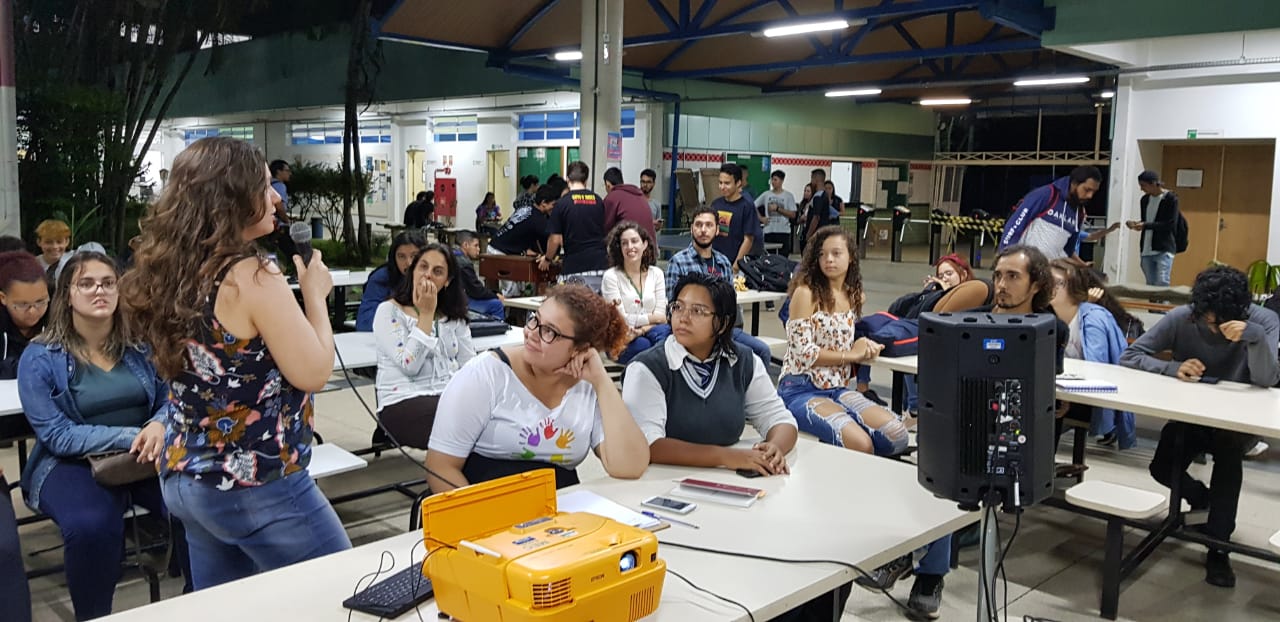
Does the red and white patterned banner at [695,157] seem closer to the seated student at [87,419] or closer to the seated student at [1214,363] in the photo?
the seated student at [1214,363]

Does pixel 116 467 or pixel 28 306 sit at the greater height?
pixel 28 306

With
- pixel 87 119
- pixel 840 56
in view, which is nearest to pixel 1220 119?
pixel 840 56

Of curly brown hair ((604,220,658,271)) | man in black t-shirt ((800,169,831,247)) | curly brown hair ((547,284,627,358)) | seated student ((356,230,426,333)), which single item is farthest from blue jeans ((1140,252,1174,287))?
curly brown hair ((547,284,627,358))

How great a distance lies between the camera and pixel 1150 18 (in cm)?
1067

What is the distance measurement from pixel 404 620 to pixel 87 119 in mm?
7056

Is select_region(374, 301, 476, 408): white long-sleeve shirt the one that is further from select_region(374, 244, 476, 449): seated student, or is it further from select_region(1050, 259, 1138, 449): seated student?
select_region(1050, 259, 1138, 449): seated student

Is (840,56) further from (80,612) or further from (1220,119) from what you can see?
(80,612)

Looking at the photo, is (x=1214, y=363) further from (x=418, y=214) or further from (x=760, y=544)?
(x=418, y=214)

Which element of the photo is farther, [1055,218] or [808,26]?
[808,26]

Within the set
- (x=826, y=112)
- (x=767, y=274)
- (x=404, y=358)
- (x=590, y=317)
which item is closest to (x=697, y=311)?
(x=590, y=317)

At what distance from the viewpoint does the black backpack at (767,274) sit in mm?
7594

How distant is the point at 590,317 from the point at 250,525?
3.35ft

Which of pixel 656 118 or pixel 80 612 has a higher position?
pixel 656 118

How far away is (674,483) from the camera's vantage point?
9.02 feet
